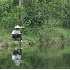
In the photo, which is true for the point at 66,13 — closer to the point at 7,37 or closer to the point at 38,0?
the point at 38,0

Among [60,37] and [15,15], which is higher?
[15,15]

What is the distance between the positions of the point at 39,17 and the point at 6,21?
3.07m

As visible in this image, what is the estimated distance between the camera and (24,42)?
85.4 feet

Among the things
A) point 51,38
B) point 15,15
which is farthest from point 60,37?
point 15,15

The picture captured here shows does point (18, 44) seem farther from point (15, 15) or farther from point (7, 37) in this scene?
point (15, 15)

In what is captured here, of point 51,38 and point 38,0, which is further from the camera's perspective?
point 38,0

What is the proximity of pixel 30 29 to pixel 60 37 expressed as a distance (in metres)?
2.50

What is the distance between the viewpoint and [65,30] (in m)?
31.5

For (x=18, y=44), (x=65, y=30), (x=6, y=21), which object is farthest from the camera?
(x=65, y=30)

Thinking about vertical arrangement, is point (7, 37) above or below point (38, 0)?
below

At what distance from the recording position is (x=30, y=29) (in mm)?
29094

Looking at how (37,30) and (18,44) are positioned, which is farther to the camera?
(37,30)

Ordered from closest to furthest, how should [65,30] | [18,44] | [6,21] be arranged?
1. [18,44]
2. [6,21]
3. [65,30]

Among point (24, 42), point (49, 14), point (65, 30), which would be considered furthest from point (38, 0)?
point (24, 42)
